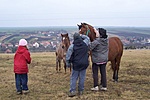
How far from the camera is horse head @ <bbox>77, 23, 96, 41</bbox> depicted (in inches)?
315

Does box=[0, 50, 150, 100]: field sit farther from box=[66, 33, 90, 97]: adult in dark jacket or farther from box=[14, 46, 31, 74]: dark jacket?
box=[66, 33, 90, 97]: adult in dark jacket

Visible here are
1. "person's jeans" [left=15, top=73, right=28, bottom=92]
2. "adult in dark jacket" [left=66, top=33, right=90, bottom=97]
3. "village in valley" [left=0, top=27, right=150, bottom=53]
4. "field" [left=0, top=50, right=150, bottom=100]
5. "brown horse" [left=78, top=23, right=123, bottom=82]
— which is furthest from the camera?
"village in valley" [left=0, top=27, right=150, bottom=53]

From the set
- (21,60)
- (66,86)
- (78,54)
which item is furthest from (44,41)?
(78,54)

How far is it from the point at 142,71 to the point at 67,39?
4244 mm

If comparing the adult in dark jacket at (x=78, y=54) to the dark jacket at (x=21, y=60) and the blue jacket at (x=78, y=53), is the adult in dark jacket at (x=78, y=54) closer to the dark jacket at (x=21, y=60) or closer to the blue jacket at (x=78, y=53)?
the blue jacket at (x=78, y=53)

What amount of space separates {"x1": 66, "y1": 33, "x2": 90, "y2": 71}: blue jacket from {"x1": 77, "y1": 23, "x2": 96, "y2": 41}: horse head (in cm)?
63

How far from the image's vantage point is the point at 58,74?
12.0m

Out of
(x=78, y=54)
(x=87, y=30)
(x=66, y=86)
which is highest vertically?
(x=87, y=30)

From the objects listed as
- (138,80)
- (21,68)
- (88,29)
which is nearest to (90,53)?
(88,29)

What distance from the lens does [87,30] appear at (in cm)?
812

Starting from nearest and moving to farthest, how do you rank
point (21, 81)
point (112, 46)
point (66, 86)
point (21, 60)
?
point (21, 60) < point (21, 81) < point (66, 86) < point (112, 46)

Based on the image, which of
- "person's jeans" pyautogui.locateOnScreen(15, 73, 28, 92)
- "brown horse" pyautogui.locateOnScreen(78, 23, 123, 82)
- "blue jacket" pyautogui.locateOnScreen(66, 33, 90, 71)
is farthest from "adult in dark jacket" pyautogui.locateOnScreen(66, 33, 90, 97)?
"person's jeans" pyautogui.locateOnScreen(15, 73, 28, 92)

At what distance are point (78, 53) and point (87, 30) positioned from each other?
1.13 metres

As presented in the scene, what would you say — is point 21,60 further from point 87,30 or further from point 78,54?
point 87,30
